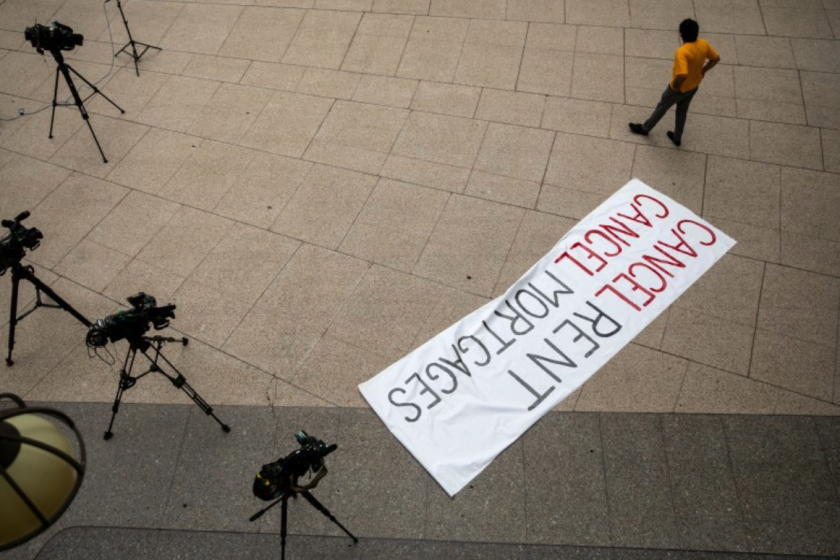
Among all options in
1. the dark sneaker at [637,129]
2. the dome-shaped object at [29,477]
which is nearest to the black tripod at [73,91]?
the dome-shaped object at [29,477]

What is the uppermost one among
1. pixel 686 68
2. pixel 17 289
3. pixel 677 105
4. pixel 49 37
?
pixel 49 37

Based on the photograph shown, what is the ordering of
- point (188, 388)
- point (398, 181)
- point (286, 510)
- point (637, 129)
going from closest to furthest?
point (286, 510), point (188, 388), point (398, 181), point (637, 129)

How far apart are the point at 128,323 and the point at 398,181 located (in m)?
3.45

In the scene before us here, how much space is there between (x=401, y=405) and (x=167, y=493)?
6.48 feet

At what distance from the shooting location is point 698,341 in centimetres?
537

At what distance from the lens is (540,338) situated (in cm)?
537

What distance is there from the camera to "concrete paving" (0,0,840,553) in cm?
542

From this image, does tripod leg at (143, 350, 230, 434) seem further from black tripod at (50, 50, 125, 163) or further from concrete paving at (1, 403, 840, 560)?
black tripod at (50, 50, 125, 163)

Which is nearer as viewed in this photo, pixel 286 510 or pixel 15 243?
pixel 286 510

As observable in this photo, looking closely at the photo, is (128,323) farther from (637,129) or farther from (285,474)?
(637,129)

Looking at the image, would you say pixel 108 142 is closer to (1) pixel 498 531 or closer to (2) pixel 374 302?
(2) pixel 374 302

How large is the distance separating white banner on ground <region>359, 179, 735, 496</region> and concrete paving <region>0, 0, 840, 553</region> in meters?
0.19

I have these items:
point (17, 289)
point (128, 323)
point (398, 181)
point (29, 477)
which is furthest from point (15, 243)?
point (398, 181)

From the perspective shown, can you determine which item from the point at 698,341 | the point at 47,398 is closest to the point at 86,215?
the point at 47,398
